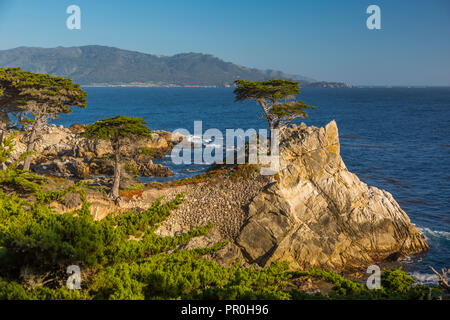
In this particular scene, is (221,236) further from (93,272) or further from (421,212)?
Result: (421,212)

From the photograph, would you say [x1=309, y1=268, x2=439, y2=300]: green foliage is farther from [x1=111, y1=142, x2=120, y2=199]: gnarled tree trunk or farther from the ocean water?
[x1=111, y1=142, x2=120, y2=199]: gnarled tree trunk

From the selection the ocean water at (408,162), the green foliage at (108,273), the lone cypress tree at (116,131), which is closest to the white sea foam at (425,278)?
the ocean water at (408,162)

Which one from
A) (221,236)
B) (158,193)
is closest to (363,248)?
(221,236)

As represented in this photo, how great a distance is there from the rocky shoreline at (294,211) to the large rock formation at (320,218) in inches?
2.1

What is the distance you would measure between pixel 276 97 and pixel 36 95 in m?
16.3

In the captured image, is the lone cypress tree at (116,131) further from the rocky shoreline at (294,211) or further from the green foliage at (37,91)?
the green foliage at (37,91)

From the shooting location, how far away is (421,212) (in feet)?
88.0

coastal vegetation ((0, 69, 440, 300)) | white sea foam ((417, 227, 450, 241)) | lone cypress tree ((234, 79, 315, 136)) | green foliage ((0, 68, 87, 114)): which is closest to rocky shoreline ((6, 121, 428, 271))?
lone cypress tree ((234, 79, 315, 136))

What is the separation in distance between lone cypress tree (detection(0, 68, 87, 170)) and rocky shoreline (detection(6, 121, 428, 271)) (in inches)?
256

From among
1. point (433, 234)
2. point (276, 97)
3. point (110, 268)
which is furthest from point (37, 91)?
point (433, 234)

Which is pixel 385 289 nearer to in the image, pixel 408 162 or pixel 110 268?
pixel 110 268

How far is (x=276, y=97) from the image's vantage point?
2417cm

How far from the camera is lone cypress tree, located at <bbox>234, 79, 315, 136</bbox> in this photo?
23.6 meters
